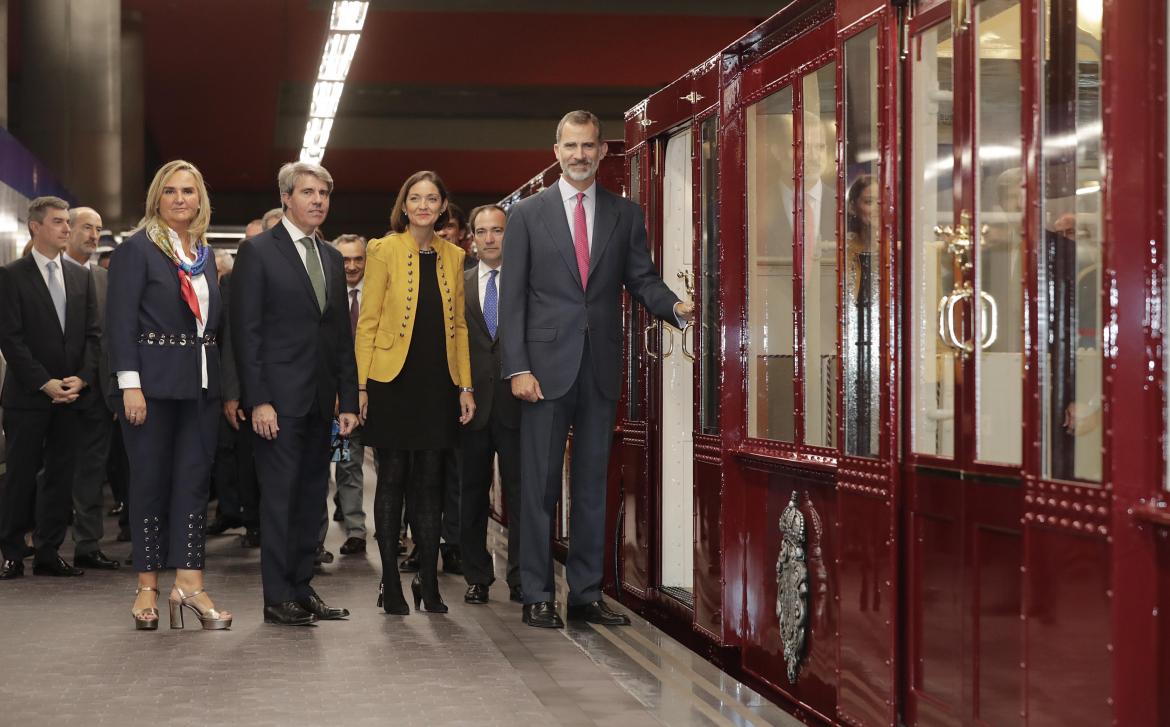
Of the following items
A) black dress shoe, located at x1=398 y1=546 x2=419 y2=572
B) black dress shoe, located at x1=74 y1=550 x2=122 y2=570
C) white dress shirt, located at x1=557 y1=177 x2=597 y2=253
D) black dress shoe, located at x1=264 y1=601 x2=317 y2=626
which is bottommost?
black dress shoe, located at x1=398 y1=546 x2=419 y2=572

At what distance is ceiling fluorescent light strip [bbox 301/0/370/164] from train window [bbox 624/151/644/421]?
559 centimetres

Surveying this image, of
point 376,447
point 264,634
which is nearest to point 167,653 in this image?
point 264,634

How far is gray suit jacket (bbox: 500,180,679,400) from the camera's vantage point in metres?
5.57

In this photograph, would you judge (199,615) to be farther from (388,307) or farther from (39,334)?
(39,334)

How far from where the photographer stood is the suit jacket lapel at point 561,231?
220 inches

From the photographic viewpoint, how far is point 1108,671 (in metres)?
2.72

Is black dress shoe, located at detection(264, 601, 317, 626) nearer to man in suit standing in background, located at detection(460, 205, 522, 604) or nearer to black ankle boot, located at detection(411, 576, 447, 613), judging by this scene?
black ankle boot, located at detection(411, 576, 447, 613)

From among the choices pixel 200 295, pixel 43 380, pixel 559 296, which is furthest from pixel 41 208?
pixel 559 296

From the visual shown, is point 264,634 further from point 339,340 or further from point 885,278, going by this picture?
point 885,278

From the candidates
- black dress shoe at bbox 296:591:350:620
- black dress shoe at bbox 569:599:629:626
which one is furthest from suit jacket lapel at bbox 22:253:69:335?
black dress shoe at bbox 569:599:629:626

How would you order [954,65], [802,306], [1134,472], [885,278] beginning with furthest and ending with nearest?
[802,306] < [885,278] < [954,65] < [1134,472]

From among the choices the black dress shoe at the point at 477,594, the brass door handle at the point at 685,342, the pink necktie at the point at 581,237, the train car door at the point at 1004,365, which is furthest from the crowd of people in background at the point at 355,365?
the train car door at the point at 1004,365

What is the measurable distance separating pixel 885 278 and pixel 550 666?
6.16 feet

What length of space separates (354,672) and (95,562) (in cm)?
317
